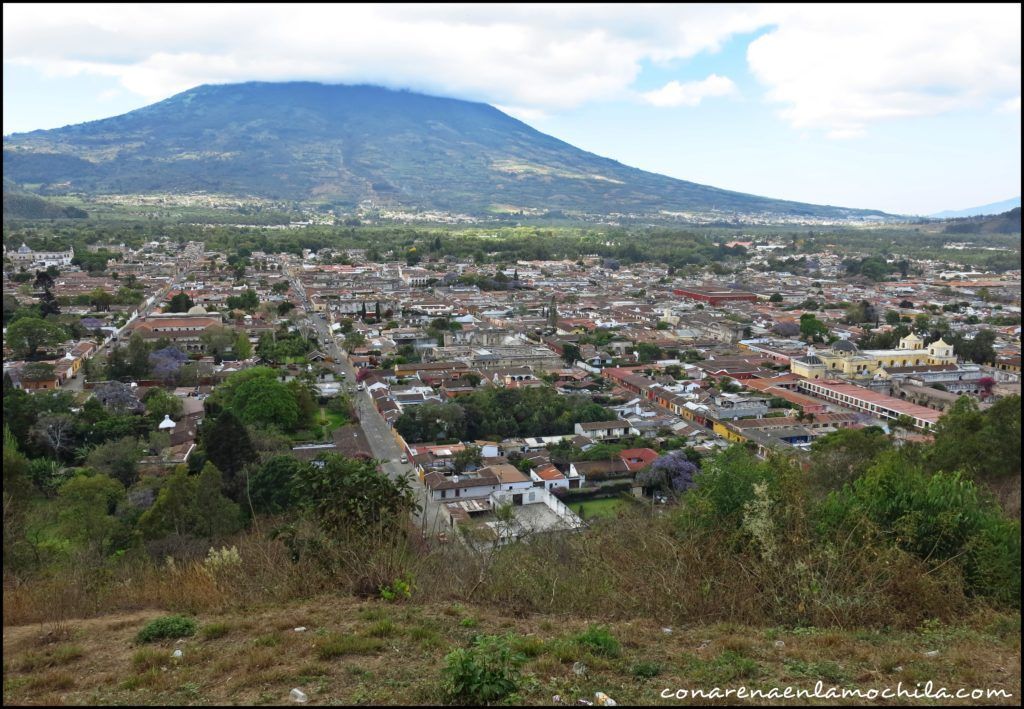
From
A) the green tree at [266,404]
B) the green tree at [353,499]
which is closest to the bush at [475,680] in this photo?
the green tree at [353,499]

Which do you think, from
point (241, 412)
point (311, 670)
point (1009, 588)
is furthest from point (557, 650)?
point (241, 412)

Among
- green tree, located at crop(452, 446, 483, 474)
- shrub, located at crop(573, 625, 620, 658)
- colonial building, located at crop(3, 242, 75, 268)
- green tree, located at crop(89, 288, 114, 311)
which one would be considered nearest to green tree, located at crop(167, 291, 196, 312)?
green tree, located at crop(89, 288, 114, 311)

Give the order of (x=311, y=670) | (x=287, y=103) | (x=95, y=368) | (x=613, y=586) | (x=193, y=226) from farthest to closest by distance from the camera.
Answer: (x=287, y=103)
(x=193, y=226)
(x=95, y=368)
(x=613, y=586)
(x=311, y=670)

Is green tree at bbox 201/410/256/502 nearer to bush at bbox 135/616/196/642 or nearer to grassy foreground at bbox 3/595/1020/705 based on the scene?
grassy foreground at bbox 3/595/1020/705

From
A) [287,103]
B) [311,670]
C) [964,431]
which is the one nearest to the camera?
[311,670]

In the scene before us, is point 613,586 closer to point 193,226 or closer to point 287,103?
point 193,226

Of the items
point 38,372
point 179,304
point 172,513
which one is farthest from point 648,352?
point 179,304
